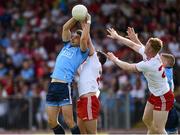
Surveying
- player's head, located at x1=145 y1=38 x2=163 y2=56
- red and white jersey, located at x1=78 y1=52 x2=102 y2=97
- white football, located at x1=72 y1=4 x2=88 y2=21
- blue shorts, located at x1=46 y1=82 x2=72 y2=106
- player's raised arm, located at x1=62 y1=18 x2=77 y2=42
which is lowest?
blue shorts, located at x1=46 y1=82 x2=72 y2=106

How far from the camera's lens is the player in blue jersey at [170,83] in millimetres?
14656

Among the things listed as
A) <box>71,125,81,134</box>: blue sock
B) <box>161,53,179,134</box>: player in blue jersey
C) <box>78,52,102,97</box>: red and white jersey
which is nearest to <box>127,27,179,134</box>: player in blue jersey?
<box>161,53,179,134</box>: player in blue jersey

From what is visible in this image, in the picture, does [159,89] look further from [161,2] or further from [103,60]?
[161,2]

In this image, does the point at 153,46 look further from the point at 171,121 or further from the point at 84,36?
the point at 171,121

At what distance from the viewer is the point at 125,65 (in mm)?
13609

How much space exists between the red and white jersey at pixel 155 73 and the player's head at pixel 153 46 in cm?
13

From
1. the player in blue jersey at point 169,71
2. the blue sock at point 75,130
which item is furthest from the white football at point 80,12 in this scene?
the blue sock at point 75,130

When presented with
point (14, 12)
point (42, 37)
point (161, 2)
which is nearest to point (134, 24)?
point (161, 2)

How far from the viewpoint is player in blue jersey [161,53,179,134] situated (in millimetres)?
14656

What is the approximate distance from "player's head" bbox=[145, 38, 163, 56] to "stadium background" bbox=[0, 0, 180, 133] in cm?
619

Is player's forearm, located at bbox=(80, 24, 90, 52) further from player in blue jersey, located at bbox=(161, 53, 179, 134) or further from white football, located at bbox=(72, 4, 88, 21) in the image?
player in blue jersey, located at bbox=(161, 53, 179, 134)

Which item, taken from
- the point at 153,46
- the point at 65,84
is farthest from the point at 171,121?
the point at 65,84

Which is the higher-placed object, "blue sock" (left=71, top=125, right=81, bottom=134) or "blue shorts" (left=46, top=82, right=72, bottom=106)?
"blue shorts" (left=46, top=82, right=72, bottom=106)

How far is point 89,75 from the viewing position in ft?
45.0
